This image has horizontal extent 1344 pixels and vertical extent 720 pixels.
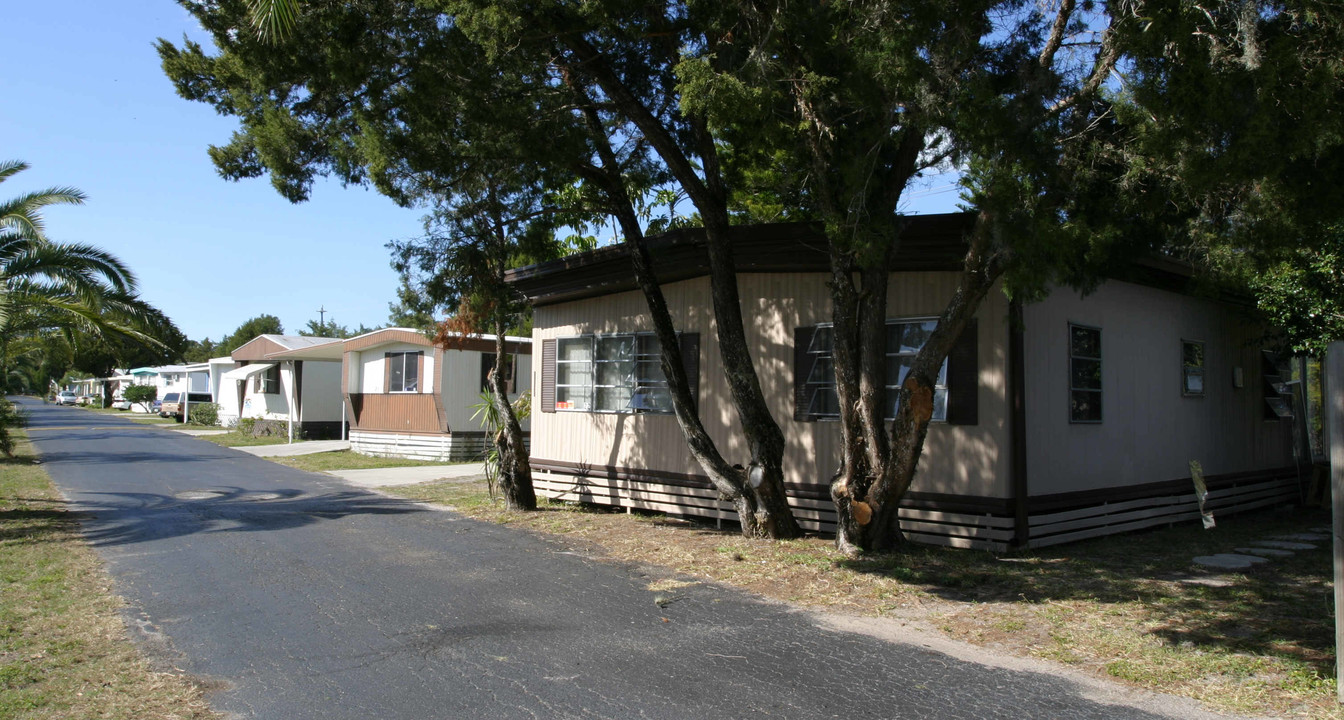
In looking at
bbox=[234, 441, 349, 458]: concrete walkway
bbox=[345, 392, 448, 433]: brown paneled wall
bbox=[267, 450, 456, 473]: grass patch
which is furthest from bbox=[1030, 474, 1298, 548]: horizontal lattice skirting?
bbox=[234, 441, 349, 458]: concrete walkway

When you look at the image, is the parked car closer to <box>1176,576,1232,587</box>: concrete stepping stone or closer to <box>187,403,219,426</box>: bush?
<box>187,403,219,426</box>: bush

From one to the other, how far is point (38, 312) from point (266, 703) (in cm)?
990

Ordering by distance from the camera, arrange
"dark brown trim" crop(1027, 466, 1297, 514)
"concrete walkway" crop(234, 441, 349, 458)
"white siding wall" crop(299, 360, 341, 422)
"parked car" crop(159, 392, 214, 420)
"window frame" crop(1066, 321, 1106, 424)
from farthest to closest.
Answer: "parked car" crop(159, 392, 214, 420) → "white siding wall" crop(299, 360, 341, 422) → "concrete walkway" crop(234, 441, 349, 458) → "window frame" crop(1066, 321, 1106, 424) → "dark brown trim" crop(1027, 466, 1297, 514)

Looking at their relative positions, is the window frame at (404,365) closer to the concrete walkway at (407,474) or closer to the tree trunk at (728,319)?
the concrete walkway at (407,474)

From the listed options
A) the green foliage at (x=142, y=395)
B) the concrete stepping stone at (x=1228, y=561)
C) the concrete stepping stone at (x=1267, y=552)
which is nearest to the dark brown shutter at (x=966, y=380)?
the concrete stepping stone at (x=1228, y=561)

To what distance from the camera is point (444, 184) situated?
11133 millimetres

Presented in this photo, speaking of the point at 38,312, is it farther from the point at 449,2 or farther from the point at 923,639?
the point at 923,639

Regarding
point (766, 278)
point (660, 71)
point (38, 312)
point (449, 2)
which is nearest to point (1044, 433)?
point (766, 278)

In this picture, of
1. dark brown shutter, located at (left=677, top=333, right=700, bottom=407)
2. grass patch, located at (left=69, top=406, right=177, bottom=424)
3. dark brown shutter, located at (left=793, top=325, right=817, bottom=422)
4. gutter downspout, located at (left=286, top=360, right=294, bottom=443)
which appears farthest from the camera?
grass patch, located at (left=69, top=406, right=177, bottom=424)

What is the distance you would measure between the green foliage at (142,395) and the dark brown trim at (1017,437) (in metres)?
59.9

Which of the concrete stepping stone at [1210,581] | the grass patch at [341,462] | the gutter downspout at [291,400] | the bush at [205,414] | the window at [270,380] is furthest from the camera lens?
the bush at [205,414]

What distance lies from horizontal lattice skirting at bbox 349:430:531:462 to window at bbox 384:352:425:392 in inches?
46.2

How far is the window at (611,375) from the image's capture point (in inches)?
471

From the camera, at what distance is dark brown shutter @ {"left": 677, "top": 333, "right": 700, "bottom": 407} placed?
37.2 ft
